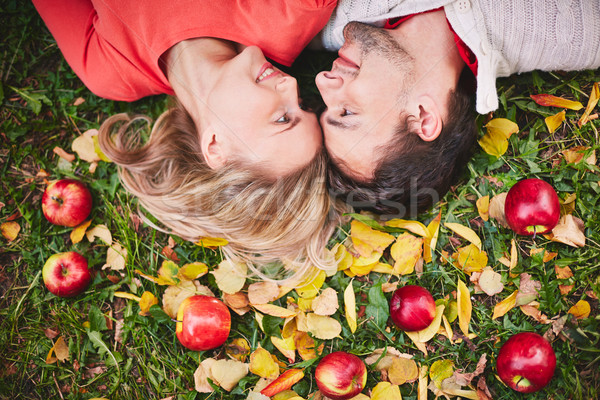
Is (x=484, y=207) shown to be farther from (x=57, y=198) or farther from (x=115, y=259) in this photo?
(x=57, y=198)

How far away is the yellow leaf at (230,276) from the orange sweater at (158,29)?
1090mm

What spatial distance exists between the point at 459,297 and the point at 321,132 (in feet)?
3.75

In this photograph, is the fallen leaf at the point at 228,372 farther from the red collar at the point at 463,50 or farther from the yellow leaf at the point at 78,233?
the red collar at the point at 463,50

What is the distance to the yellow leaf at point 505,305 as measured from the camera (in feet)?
7.74

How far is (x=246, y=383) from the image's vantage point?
2443 mm

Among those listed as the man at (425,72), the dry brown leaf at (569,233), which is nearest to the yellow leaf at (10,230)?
the man at (425,72)

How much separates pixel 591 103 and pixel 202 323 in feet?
7.91

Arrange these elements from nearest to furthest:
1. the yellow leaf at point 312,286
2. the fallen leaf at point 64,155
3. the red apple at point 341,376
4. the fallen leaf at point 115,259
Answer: the red apple at point 341,376 → the yellow leaf at point 312,286 → the fallen leaf at point 115,259 → the fallen leaf at point 64,155

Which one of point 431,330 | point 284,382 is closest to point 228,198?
point 284,382

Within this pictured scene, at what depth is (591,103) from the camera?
244 centimetres

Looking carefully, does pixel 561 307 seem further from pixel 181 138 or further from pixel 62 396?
pixel 62 396

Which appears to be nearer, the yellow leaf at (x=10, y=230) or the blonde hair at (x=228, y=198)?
the blonde hair at (x=228, y=198)

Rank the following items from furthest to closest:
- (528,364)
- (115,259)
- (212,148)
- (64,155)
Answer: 1. (64,155)
2. (115,259)
3. (212,148)
4. (528,364)

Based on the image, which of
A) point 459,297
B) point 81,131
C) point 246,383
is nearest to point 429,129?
point 459,297
